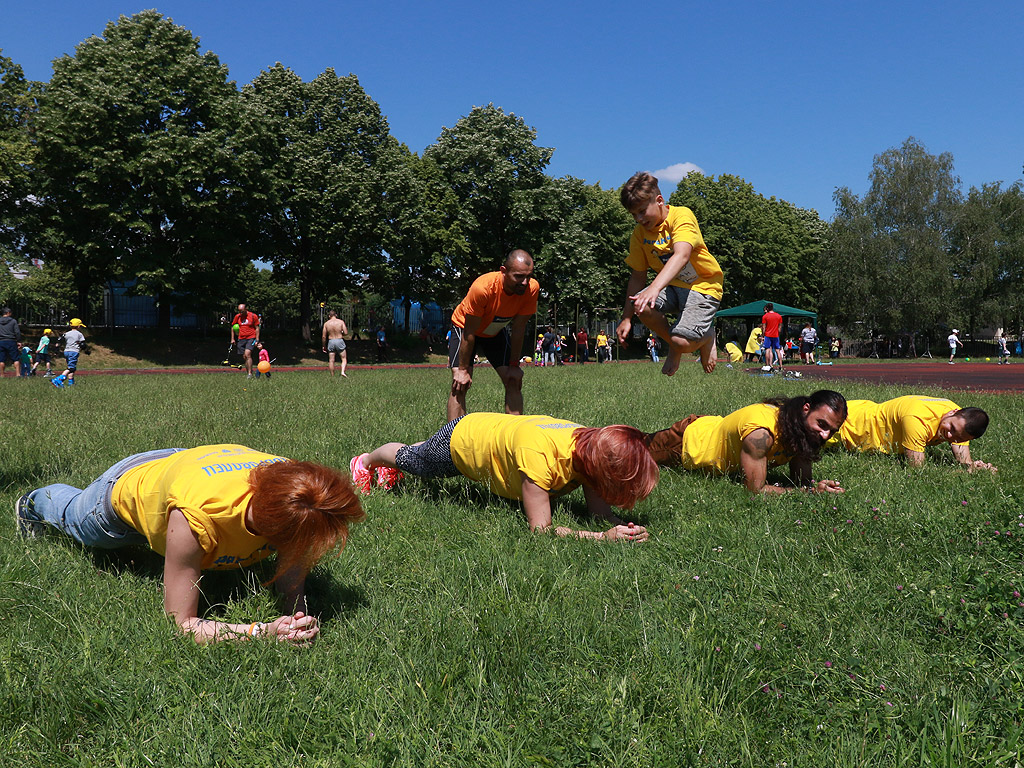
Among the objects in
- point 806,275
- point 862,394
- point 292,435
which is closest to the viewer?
point 292,435

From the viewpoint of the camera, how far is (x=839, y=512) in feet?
15.9

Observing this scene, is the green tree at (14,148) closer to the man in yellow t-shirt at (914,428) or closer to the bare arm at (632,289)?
the bare arm at (632,289)

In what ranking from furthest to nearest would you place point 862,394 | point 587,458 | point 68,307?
point 68,307
point 862,394
point 587,458

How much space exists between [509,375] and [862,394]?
8184 millimetres

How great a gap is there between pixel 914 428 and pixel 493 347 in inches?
162

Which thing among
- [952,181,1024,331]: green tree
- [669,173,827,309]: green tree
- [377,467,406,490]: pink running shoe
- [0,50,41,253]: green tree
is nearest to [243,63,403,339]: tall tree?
[0,50,41,253]: green tree

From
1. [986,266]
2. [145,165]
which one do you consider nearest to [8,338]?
[145,165]

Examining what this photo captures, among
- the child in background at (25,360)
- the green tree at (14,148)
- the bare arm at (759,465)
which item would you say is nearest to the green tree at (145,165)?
the green tree at (14,148)

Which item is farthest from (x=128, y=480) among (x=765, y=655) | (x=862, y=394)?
(x=862, y=394)

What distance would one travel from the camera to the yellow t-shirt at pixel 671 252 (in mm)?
6184

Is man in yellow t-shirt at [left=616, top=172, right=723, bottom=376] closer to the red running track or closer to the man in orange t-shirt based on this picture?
the man in orange t-shirt

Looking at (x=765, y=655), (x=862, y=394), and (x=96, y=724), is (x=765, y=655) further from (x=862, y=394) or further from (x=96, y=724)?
(x=862, y=394)

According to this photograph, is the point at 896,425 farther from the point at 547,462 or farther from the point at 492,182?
the point at 492,182

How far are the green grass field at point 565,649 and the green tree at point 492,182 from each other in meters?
41.6
